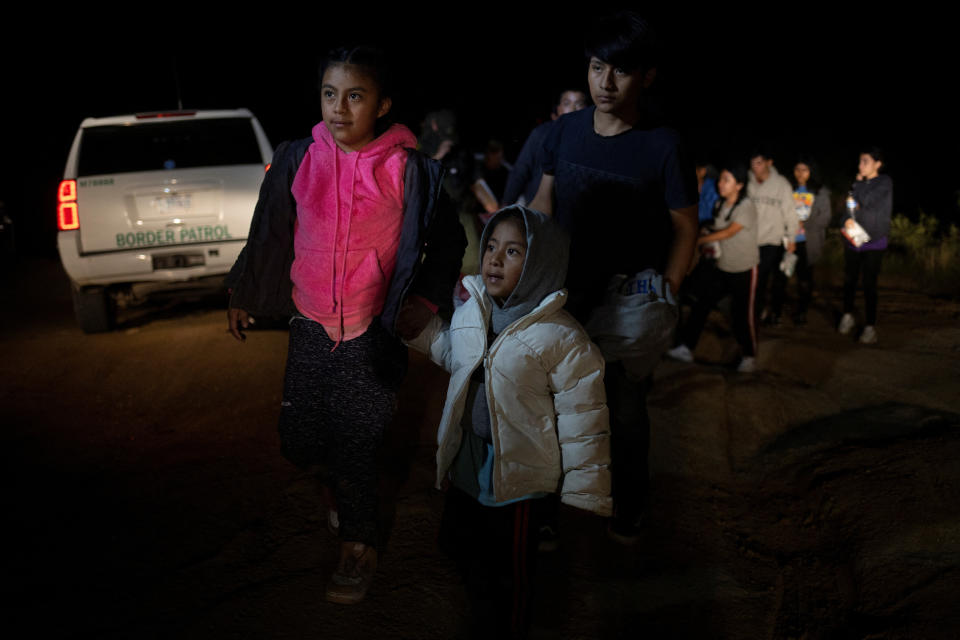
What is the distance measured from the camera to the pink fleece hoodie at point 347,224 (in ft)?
8.91

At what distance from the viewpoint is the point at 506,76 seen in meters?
29.4

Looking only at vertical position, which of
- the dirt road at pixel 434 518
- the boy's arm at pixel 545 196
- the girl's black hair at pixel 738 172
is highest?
the boy's arm at pixel 545 196

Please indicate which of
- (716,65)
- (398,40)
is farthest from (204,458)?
(398,40)

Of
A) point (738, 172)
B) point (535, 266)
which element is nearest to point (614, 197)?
point (535, 266)

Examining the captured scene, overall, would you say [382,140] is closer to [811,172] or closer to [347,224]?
[347,224]

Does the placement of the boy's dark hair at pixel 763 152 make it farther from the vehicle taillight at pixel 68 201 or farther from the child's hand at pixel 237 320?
the vehicle taillight at pixel 68 201

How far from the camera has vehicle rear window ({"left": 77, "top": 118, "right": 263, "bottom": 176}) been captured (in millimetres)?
6355

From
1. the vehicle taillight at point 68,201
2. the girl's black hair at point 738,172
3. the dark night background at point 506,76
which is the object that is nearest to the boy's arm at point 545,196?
the girl's black hair at point 738,172

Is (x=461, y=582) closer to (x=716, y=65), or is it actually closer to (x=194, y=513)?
(x=194, y=513)

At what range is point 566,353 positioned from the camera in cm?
248

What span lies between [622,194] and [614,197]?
3 centimetres

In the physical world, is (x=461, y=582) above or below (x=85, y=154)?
below

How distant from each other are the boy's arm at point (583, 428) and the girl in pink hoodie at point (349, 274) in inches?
24.4

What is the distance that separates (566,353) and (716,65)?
2580cm
